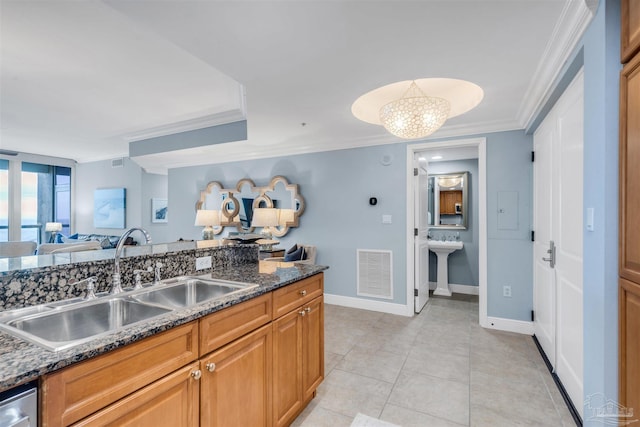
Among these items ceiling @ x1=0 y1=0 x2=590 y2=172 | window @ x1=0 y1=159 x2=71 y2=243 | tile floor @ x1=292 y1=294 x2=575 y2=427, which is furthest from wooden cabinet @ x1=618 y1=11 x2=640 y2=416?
window @ x1=0 y1=159 x2=71 y2=243

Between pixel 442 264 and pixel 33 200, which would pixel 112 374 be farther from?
pixel 33 200

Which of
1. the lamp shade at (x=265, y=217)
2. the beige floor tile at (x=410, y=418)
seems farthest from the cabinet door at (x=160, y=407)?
the lamp shade at (x=265, y=217)

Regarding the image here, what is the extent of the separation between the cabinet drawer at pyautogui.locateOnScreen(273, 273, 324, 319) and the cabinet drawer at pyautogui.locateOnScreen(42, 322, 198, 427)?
529mm

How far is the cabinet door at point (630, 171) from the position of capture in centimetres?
112

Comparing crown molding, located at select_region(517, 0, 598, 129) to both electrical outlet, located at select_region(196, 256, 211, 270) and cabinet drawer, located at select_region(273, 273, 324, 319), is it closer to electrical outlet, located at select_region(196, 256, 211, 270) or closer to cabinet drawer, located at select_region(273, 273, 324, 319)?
cabinet drawer, located at select_region(273, 273, 324, 319)

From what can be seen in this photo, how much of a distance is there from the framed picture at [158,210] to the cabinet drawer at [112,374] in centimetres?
613

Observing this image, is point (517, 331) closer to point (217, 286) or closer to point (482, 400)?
point (482, 400)

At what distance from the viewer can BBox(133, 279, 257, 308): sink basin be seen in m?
1.51

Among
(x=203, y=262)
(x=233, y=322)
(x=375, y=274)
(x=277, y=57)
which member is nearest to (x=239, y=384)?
(x=233, y=322)

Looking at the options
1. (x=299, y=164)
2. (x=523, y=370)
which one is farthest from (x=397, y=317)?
(x=299, y=164)

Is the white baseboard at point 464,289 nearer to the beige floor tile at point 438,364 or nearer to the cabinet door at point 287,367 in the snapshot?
→ the beige floor tile at point 438,364

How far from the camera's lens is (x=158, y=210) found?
Result: 6441 millimetres

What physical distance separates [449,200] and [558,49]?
133 inches

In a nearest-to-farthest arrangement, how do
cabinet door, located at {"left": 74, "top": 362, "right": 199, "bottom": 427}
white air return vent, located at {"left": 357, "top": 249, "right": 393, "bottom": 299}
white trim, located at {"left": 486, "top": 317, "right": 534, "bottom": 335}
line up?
cabinet door, located at {"left": 74, "top": 362, "right": 199, "bottom": 427} < white trim, located at {"left": 486, "top": 317, "right": 534, "bottom": 335} < white air return vent, located at {"left": 357, "top": 249, "right": 393, "bottom": 299}
